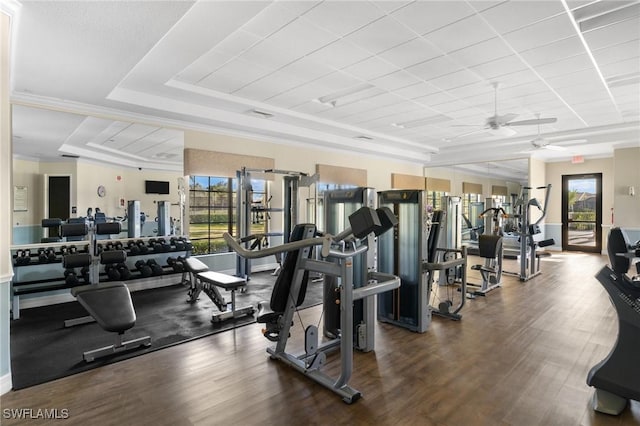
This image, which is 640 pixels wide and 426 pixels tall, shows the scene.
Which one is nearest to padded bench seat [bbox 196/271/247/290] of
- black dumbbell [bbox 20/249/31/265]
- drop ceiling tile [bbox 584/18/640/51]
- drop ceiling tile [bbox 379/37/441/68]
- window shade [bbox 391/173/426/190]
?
black dumbbell [bbox 20/249/31/265]

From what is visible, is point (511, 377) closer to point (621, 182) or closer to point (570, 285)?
point (570, 285)

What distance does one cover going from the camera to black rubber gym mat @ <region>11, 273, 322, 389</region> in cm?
268

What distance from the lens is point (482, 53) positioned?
3600 mm

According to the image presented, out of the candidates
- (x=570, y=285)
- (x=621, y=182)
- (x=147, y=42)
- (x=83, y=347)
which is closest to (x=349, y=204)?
(x=147, y=42)

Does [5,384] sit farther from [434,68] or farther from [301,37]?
[434,68]

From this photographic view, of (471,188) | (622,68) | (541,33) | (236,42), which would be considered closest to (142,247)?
(236,42)

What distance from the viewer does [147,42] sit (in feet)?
9.18

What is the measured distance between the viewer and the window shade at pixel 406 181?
366 inches

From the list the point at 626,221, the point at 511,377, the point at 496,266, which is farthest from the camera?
the point at 626,221

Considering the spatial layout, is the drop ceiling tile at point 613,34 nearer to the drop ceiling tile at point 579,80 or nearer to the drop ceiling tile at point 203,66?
the drop ceiling tile at point 579,80

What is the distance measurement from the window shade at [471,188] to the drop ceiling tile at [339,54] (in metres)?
7.22

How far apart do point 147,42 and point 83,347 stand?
8.82 ft

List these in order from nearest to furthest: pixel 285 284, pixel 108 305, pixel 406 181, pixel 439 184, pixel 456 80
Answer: pixel 285 284, pixel 108 305, pixel 456 80, pixel 406 181, pixel 439 184

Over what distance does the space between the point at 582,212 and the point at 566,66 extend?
7.06 meters
